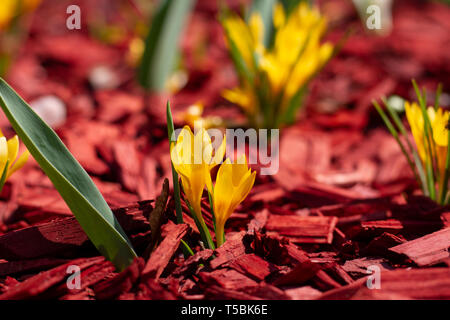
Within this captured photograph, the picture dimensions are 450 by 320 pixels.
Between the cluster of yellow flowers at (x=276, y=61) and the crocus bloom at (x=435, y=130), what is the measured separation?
0.47 meters

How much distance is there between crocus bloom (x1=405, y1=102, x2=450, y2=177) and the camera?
0.94 m

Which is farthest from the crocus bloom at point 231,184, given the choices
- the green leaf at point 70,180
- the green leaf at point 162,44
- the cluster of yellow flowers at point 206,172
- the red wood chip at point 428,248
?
the green leaf at point 162,44

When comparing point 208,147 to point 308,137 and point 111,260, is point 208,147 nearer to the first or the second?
point 111,260

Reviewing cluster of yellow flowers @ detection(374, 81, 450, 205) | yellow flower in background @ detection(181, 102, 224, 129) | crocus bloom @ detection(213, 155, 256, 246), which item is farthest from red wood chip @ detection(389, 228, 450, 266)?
yellow flower in background @ detection(181, 102, 224, 129)

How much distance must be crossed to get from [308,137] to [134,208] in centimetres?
92

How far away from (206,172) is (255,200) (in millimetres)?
441

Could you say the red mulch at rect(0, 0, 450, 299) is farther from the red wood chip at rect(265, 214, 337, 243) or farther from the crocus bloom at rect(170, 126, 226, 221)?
the crocus bloom at rect(170, 126, 226, 221)

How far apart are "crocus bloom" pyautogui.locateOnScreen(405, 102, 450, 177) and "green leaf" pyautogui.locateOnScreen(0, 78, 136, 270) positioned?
0.66 meters

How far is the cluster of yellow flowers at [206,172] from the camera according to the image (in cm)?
78

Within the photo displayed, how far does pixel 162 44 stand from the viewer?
1.86 meters

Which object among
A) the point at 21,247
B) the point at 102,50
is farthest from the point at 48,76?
the point at 21,247

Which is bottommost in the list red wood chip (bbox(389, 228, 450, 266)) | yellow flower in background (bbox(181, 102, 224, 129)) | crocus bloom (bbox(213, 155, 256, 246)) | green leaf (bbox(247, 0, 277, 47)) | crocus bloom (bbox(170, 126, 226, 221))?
red wood chip (bbox(389, 228, 450, 266))

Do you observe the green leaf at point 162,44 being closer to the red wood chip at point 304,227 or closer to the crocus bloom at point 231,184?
the red wood chip at point 304,227

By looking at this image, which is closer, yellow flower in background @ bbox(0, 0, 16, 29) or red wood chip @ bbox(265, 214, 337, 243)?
red wood chip @ bbox(265, 214, 337, 243)
